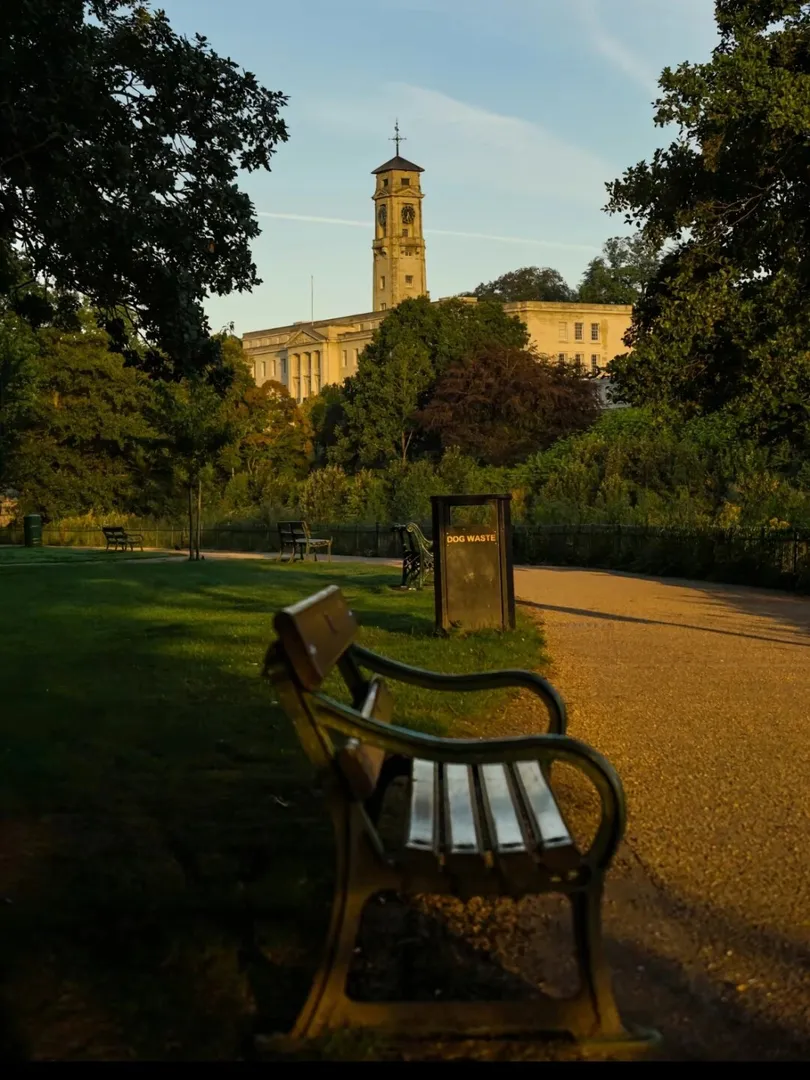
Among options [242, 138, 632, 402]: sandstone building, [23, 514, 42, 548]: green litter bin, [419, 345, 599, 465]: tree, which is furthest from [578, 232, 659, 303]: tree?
[23, 514, 42, 548]: green litter bin

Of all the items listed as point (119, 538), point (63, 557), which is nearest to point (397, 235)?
point (119, 538)

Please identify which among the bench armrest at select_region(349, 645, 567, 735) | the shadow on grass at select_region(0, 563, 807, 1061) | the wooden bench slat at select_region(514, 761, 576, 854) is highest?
the bench armrest at select_region(349, 645, 567, 735)

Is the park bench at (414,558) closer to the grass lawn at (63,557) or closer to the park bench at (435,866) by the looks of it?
the grass lawn at (63,557)

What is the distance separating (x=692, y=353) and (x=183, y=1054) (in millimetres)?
16609

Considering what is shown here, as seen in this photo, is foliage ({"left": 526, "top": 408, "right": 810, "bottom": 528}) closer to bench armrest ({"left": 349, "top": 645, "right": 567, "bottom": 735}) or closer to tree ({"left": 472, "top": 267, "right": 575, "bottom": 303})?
bench armrest ({"left": 349, "top": 645, "right": 567, "bottom": 735})

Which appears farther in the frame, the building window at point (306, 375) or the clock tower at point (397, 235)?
the clock tower at point (397, 235)

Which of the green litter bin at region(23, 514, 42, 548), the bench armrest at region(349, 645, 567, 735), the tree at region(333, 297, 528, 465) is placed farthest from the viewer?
the tree at region(333, 297, 528, 465)

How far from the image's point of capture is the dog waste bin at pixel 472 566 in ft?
41.8

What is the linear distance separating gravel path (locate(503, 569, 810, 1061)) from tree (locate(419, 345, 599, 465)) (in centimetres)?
4757

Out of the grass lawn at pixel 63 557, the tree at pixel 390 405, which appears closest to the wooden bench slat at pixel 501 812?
the grass lawn at pixel 63 557

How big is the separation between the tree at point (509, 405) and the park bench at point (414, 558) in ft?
123

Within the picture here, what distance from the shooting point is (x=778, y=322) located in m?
17.8

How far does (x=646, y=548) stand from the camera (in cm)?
2741

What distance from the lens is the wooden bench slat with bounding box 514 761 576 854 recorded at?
3350 millimetres
